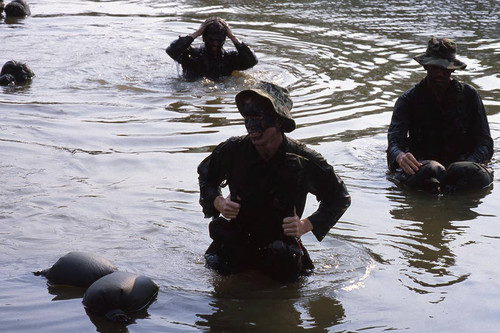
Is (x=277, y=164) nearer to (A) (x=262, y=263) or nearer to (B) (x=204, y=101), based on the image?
(A) (x=262, y=263)

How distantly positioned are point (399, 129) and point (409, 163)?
61 centimetres

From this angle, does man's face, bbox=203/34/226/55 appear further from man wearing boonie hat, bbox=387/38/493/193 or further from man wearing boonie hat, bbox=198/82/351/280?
man wearing boonie hat, bbox=198/82/351/280

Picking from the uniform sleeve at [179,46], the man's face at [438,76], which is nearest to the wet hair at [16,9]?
the uniform sleeve at [179,46]

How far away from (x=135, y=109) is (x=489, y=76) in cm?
534

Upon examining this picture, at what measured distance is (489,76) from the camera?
1340cm

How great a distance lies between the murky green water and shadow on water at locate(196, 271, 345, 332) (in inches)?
0.6

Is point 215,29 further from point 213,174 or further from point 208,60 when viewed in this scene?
point 213,174

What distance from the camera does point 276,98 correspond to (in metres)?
5.65

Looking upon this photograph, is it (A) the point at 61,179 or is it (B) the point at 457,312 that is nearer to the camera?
(B) the point at 457,312

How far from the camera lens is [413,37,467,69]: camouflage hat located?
827 cm

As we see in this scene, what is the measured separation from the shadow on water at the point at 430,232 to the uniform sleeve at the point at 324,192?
74cm

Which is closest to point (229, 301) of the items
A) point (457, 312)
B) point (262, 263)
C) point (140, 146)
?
point (262, 263)

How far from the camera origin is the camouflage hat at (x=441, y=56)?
827 cm

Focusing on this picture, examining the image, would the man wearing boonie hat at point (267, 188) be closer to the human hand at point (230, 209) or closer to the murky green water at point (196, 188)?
the human hand at point (230, 209)
